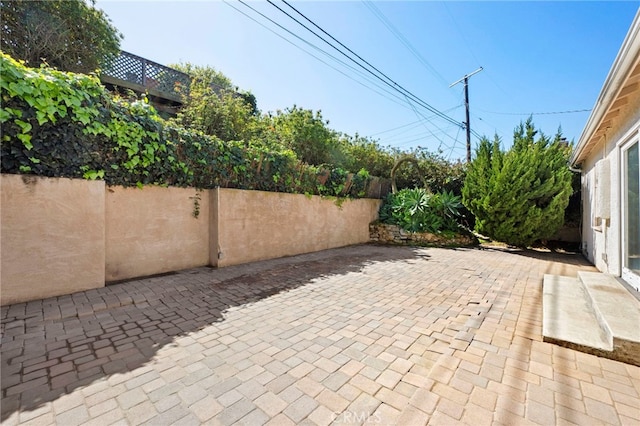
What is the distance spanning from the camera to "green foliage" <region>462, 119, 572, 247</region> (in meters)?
8.05

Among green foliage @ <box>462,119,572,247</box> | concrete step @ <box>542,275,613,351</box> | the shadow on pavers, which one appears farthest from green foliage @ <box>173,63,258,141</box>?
green foliage @ <box>462,119,572,247</box>

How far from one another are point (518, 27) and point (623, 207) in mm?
6739

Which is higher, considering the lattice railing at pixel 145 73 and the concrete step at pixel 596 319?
the lattice railing at pixel 145 73

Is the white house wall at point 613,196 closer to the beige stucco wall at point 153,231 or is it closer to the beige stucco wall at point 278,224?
the beige stucco wall at point 278,224

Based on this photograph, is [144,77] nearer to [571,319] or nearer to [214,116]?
[214,116]

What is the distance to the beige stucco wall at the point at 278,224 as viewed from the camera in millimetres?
6031

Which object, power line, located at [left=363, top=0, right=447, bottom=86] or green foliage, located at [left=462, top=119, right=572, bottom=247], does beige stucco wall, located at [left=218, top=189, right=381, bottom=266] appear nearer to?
green foliage, located at [left=462, top=119, right=572, bottom=247]

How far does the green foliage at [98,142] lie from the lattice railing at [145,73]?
238 inches

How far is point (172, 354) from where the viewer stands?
8.21 ft

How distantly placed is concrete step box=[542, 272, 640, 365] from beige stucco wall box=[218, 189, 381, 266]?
562cm

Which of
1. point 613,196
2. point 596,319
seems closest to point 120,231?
point 596,319

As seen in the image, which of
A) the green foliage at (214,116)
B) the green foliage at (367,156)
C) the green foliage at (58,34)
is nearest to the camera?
the green foliage at (58,34)
